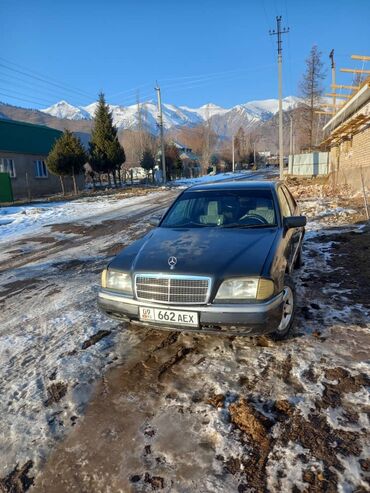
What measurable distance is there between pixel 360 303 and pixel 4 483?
13.3ft

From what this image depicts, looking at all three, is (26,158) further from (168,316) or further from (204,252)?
(168,316)

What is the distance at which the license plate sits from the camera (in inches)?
115

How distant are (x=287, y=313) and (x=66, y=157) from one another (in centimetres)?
2502

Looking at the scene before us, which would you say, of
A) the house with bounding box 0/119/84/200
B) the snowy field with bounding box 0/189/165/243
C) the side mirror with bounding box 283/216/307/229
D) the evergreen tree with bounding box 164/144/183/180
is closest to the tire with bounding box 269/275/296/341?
the side mirror with bounding box 283/216/307/229

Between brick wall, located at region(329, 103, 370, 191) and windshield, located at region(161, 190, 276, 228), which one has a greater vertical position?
brick wall, located at region(329, 103, 370, 191)

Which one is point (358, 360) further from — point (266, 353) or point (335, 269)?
point (335, 269)

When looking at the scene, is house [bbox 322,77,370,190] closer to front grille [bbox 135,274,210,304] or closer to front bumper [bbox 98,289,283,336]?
front bumper [bbox 98,289,283,336]

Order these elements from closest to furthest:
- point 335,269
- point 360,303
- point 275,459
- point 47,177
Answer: point 275,459 → point 360,303 → point 335,269 → point 47,177

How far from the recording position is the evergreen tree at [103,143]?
33.5 meters

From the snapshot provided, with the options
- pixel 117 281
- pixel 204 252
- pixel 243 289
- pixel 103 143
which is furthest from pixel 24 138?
pixel 243 289

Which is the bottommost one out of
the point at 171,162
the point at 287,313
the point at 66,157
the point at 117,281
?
the point at 287,313

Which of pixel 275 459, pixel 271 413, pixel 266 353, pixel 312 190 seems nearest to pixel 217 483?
pixel 275 459

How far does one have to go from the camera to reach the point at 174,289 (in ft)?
9.77

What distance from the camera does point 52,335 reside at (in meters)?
3.78
